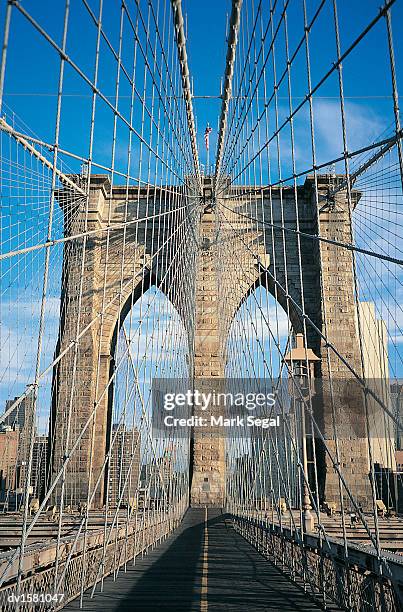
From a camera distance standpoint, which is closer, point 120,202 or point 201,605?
point 201,605

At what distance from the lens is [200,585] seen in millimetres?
6086

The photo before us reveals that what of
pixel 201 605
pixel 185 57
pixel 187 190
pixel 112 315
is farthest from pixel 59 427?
pixel 201 605

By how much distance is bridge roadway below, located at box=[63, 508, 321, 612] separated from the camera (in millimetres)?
4902

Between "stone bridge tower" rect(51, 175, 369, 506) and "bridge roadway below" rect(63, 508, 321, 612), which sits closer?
"bridge roadway below" rect(63, 508, 321, 612)

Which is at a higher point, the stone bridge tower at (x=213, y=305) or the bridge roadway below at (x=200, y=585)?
the stone bridge tower at (x=213, y=305)

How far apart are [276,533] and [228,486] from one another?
40.6ft

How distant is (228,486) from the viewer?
20375 mm

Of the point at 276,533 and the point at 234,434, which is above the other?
the point at 234,434

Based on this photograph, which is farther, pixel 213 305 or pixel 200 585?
pixel 213 305

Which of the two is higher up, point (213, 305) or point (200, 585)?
point (213, 305)

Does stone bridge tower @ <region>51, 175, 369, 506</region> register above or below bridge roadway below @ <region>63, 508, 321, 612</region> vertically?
above

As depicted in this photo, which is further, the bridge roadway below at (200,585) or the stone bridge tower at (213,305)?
the stone bridge tower at (213,305)

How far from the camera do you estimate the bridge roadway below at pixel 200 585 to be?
16.1ft

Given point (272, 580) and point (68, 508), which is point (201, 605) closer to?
point (272, 580)
